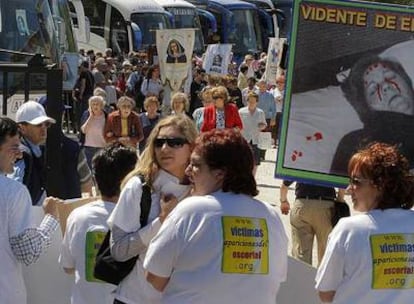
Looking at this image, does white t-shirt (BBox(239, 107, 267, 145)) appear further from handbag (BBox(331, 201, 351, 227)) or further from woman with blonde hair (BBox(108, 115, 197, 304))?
woman with blonde hair (BBox(108, 115, 197, 304))

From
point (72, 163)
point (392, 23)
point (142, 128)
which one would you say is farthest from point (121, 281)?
point (142, 128)

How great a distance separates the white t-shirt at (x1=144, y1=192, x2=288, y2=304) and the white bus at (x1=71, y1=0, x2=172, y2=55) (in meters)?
32.7

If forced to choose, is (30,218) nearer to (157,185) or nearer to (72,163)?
(157,185)

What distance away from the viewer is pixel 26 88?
726cm

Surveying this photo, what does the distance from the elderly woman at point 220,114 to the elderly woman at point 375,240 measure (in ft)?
28.7

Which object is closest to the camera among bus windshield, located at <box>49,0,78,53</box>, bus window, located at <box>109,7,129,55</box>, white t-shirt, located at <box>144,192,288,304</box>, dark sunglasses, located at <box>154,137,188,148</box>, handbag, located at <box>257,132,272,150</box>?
Result: white t-shirt, located at <box>144,192,288,304</box>

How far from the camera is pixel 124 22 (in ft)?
123

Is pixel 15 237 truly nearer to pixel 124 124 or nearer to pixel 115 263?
pixel 115 263

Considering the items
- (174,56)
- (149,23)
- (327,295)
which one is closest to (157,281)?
(327,295)

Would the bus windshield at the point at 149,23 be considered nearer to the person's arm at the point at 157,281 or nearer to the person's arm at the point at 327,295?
the person's arm at the point at 327,295

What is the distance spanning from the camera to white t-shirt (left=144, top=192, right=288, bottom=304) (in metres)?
3.87

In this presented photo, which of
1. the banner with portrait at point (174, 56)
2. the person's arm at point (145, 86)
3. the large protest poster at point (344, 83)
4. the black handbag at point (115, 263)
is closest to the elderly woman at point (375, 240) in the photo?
the black handbag at point (115, 263)

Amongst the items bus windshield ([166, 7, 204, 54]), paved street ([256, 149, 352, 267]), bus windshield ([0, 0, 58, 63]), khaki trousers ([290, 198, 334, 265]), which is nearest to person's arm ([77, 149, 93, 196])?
khaki trousers ([290, 198, 334, 265])

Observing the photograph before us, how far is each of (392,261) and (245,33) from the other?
42180 millimetres
